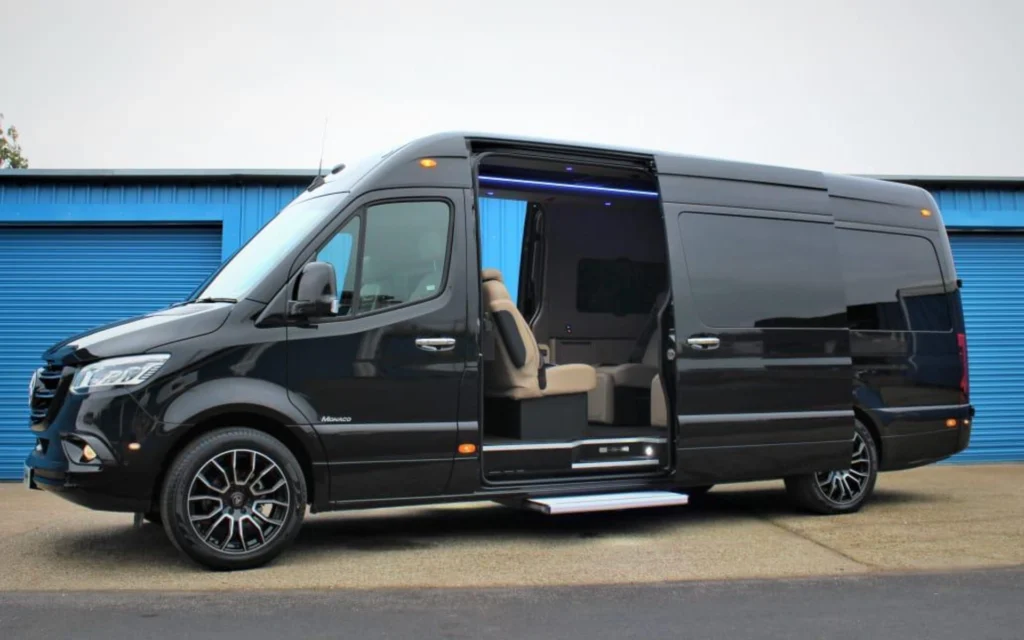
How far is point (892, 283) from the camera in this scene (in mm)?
8344

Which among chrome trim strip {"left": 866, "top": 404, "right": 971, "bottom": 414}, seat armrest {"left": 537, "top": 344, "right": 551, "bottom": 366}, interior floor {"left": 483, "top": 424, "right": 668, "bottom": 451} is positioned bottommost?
interior floor {"left": 483, "top": 424, "right": 668, "bottom": 451}

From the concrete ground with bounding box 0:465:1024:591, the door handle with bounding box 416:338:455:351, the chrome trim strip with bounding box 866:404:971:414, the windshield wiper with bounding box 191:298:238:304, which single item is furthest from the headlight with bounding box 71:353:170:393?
the chrome trim strip with bounding box 866:404:971:414

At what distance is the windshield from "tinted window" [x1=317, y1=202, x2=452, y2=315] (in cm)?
22

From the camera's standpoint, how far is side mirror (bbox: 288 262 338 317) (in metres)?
5.62

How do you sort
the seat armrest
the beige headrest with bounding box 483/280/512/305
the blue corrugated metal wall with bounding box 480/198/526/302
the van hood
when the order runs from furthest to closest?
the blue corrugated metal wall with bounding box 480/198/526/302
the seat armrest
the beige headrest with bounding box 483/280/512/305
the van hood

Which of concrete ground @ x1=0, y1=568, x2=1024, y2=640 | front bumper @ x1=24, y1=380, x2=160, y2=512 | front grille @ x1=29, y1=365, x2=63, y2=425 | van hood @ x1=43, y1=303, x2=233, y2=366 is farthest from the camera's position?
front grille @ x1=29, y1=365, x2=63, y2=425

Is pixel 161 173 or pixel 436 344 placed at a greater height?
pixel 161 173

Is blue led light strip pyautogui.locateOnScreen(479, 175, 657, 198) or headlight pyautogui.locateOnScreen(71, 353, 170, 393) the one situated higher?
blue led light strip pyautogui.locateOnScreen(479, 175, 657, 198)

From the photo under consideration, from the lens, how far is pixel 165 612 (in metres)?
4.59

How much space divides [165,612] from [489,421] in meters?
2.90

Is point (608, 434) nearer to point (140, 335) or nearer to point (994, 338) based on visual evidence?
point (140, 335)

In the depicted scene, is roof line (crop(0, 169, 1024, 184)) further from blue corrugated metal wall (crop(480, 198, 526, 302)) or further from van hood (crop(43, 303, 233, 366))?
van hood (crop(43, 303, 233, 366))

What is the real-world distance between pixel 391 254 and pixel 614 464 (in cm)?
218

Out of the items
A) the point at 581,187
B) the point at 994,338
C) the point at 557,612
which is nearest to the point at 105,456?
the point at 557,612
